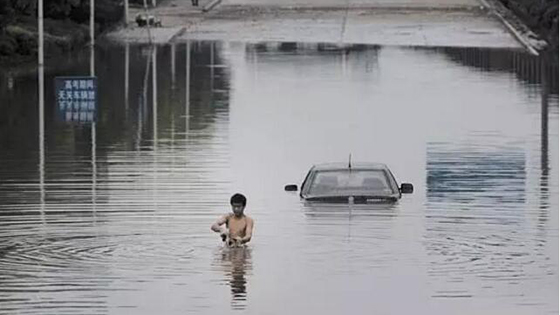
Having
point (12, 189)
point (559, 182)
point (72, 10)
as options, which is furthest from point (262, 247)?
point (72, 10)

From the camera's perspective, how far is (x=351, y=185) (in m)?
26.6

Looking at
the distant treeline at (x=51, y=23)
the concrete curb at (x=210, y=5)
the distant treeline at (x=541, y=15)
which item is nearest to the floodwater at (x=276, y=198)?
the distant treeline at (x=51, y=23)

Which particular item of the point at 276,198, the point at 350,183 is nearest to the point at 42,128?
the point at 276,198

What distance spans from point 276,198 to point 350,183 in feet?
3.78

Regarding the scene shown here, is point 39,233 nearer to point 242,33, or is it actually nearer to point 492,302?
point 492,302

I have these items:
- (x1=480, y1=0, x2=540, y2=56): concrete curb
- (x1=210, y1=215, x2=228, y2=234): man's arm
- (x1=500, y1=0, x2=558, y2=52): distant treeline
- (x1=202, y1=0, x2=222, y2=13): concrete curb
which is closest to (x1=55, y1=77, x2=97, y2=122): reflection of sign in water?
(x1=210, y1=215, x2=228, y2=234): man's arm

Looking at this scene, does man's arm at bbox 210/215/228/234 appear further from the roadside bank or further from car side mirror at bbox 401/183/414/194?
the roadside bank

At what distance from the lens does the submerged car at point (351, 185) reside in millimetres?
26047

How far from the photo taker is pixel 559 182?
2903cm

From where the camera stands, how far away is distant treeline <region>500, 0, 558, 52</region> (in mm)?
78500

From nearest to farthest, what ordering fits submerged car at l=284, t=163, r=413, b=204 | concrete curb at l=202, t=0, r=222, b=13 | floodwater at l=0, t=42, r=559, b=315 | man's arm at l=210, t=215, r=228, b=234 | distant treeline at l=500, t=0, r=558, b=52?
floodwater at l=0, t=42, r=559, b=315, man's arm at l=210, t=215, r=228, b=234, submerged car at l=284, t=163, r=413, b=204, distant treeline at l=500, t=0, r=558, b=52, concrete curb at l=202, t=0, r=222, b=13

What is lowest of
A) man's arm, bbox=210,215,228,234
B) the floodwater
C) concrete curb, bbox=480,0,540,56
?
the floodwater

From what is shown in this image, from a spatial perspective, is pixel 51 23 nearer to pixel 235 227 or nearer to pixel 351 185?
pixel 351 185

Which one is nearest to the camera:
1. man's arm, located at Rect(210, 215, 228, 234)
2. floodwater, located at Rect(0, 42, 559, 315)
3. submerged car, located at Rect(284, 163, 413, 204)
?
floodwater, located at Rect(0, 42, 559, 315)
